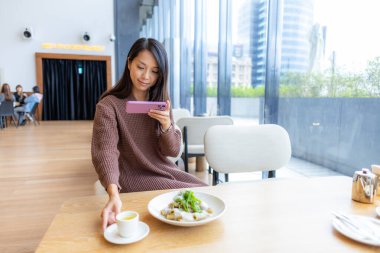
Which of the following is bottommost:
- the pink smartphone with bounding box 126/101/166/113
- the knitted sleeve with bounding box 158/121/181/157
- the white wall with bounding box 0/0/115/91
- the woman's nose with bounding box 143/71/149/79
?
the knitted sleeve with bounding box 158/121/181/157

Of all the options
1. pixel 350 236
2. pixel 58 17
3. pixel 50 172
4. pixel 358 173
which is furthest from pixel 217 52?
pixel 58 17

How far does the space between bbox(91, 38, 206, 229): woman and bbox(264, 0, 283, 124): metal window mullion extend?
1.51 metres

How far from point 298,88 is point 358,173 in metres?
1.44

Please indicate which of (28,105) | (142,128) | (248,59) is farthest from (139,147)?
(28,105)

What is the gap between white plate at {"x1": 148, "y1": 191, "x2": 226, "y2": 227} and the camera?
702 mm

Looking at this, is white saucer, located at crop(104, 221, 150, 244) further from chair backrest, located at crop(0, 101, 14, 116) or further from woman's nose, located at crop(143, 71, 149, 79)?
chair backrest, located at crop(0, 101, 14, 116)

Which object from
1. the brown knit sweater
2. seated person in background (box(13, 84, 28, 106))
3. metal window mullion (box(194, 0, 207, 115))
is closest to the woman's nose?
the brown knit sweater

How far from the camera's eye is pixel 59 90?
939cm

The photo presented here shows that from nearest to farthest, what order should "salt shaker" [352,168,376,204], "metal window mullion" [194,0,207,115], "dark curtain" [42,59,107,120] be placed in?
"salt shaker" [352,168,376,204] < "metal window mullion" [194,0,207,115] < "dark curtain" [42,59,107,120]

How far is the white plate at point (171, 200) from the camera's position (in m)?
0.70

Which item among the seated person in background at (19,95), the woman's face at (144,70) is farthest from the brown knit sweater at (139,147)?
the seated person in background at (19,95)

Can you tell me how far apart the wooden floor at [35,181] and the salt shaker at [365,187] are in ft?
5.88

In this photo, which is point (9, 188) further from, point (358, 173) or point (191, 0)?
point (191, 0)

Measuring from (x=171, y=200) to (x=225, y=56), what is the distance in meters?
3.03
